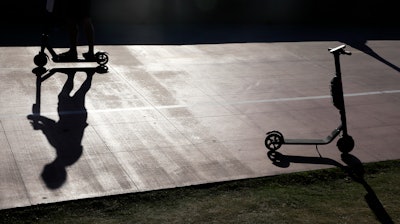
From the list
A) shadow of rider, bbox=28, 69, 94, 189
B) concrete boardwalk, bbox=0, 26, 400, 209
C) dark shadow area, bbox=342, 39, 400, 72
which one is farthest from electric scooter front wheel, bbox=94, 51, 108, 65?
dark shadow area, bbox=342, 39, 400, 72

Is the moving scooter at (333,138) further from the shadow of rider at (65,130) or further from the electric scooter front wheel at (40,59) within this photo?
the electric scooter front wheel at (40,59)

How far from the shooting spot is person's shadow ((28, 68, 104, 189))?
7.68 metres

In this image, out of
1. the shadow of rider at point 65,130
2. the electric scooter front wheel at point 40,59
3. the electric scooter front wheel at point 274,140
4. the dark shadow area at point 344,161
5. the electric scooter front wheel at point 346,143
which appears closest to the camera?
the shadow of rider at point 65,130

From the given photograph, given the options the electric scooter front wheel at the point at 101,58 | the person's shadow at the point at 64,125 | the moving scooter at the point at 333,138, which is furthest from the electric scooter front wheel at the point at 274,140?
the electric scooter front wheel at the point at 101,58

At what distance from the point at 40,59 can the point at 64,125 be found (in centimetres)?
290

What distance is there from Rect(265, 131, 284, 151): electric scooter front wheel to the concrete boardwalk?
18 cm

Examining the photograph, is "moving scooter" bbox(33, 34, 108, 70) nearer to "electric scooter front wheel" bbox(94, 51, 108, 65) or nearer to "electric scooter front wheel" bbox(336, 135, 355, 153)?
"electric scooter front wheel" bbox(94, 51, 108, 65)

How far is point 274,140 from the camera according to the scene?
8.60 m

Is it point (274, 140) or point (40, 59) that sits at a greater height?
point (274, 140)

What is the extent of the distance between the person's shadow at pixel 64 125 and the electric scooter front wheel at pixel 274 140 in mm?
2442

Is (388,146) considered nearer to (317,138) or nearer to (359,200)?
(317,138)

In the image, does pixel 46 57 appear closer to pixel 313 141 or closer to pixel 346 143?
pixel 313 141

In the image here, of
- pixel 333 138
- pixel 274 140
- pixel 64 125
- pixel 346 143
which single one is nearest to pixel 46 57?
pixel 64 125

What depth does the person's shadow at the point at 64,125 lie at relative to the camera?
7.68 m
